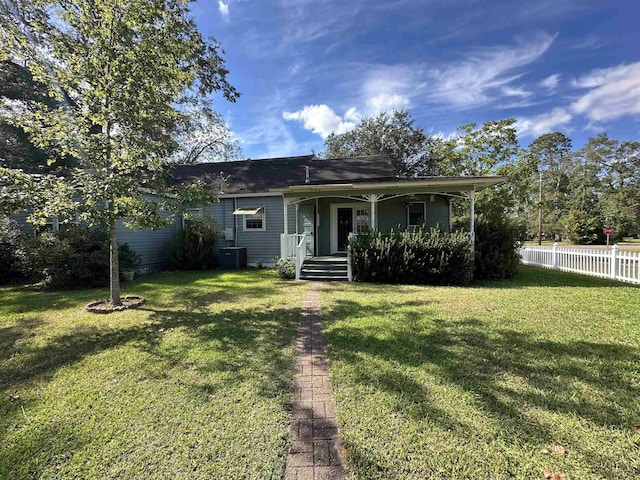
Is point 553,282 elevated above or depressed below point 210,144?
below

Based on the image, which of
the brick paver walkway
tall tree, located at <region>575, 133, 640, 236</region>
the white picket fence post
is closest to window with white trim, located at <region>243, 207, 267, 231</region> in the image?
the brick paver walkway

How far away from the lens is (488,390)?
9.47ft

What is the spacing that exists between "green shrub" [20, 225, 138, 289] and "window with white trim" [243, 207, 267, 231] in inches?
225

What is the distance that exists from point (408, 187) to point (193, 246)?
28.5 ft

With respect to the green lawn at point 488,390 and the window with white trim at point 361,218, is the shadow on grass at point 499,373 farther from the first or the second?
the window with white trim at point 361,218

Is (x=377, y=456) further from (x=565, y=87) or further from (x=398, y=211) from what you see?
(x=565, y=87)

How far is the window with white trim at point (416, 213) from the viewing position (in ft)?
40.2

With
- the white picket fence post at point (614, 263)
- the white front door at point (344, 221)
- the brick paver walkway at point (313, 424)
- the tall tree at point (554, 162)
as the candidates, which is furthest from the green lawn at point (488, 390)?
the tall tree at point (554, 162)

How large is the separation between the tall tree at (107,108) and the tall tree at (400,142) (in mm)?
20439

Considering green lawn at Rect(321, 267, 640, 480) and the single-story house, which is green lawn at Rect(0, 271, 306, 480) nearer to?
green lawn at Rect(321, 267, 640, 480)

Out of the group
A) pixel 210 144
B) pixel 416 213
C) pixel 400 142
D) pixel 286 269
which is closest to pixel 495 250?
pixel 416 213

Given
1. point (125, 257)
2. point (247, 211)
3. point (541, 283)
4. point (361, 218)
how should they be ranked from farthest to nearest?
point (247, 211)
point (361, 218)
point (125, 257)
point (541, 283)

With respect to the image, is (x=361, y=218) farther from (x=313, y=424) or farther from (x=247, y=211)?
(x=313, y=424)

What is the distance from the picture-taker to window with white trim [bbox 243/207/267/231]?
1369 centimetres
